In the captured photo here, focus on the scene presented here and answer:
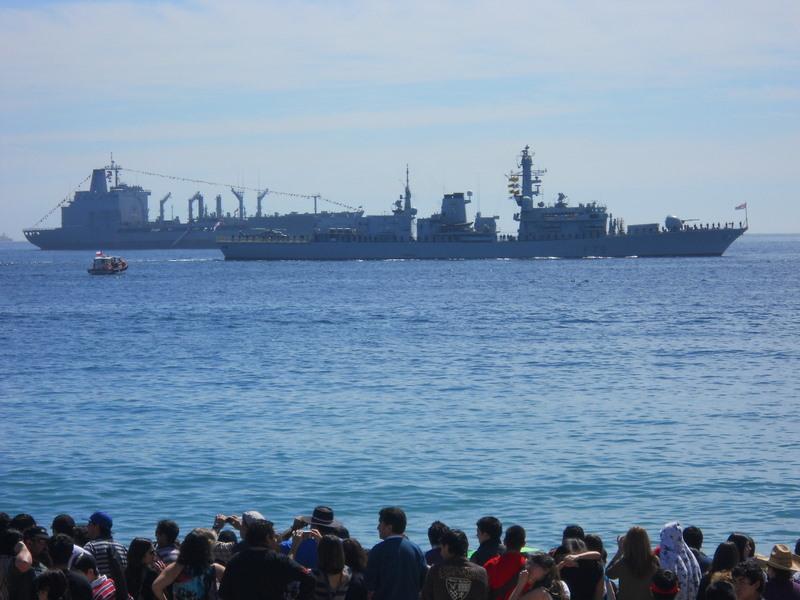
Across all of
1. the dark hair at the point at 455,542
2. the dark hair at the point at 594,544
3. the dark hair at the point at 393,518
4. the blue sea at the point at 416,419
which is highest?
the dark hair at the point at 393,518

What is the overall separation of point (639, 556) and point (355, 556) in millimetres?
1830

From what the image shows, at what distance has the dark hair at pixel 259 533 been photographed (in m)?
7.21

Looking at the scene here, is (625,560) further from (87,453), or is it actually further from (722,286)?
(722,286)

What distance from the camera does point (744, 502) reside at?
16.7 metres

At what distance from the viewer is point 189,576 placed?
745 cm

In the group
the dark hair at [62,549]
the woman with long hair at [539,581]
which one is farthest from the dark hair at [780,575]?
the dark hair at [62,549]

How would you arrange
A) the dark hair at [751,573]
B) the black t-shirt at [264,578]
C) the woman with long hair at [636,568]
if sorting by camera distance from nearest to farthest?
the dark hair at [751,573]
the black t-shirt at [264,578]
the woman with long hair at [636,568]

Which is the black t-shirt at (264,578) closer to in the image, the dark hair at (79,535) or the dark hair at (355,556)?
the dark hair at (355,556)

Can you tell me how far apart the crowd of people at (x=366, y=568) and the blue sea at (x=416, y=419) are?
22.2 feet

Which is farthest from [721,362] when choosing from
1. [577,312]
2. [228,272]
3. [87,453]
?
[228,272]

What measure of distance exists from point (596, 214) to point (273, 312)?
74.3 meters

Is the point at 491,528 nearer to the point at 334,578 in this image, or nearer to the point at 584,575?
the point at 584,575

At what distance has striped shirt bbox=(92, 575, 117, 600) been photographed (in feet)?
24.5

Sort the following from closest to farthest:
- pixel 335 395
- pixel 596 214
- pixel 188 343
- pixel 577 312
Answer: pixel 335 395 → pixel 188 343 → pixel 577 312 → pixel 596 214
